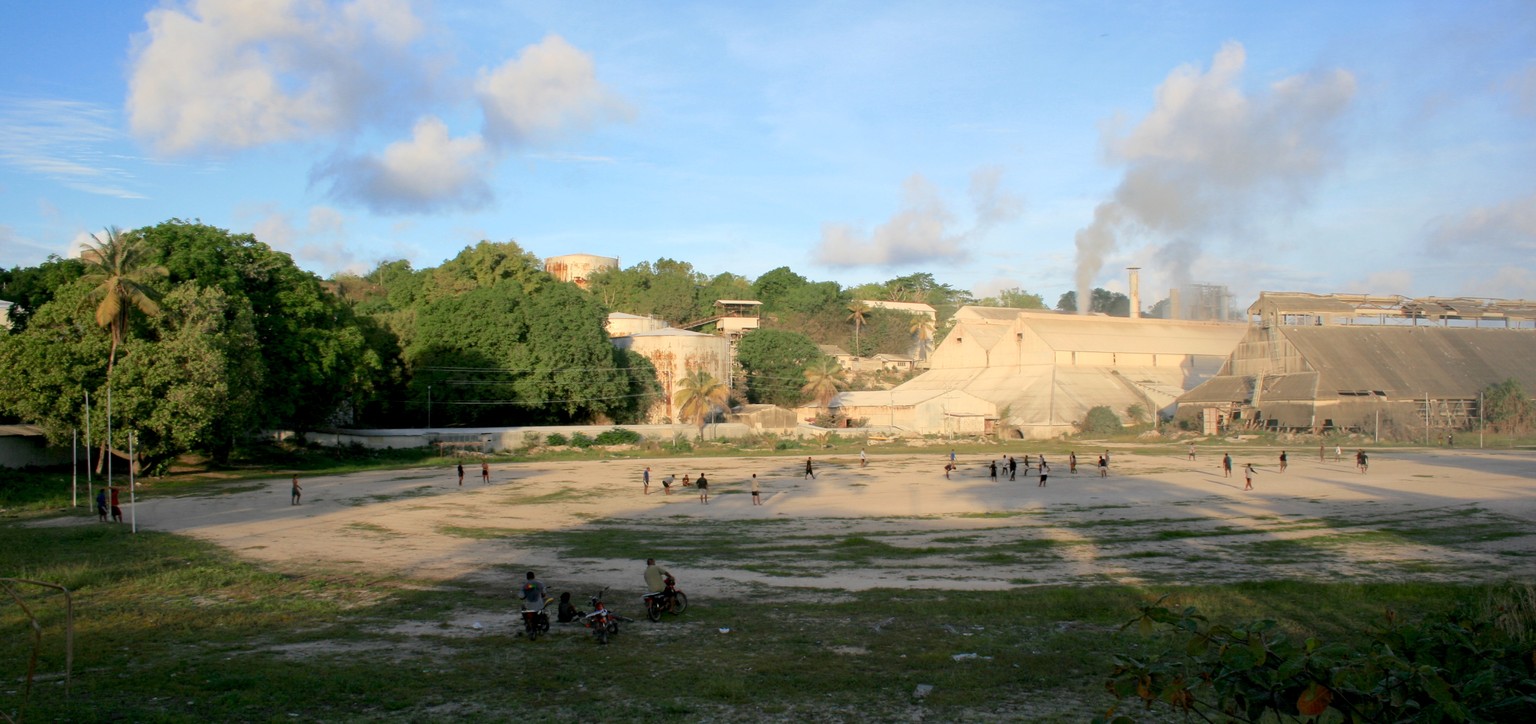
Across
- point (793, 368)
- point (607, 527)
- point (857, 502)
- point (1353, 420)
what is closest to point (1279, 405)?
point (1353, 420)

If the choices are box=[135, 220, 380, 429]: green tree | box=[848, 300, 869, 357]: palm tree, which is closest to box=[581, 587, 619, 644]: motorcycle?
box=[135, 220, 380, 429]: green tree

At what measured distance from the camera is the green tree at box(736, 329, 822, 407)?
85.6 m

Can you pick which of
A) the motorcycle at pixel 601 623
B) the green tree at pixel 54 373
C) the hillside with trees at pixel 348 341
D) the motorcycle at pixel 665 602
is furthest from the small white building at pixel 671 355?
the motorcycle at pixel 601 623

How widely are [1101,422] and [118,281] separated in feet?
202

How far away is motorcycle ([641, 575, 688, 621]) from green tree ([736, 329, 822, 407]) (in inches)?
2693

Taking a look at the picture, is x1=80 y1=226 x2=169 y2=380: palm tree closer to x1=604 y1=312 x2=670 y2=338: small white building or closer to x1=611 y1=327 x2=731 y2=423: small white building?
x1=611 y1=327 x2=731 y2=423: small white building

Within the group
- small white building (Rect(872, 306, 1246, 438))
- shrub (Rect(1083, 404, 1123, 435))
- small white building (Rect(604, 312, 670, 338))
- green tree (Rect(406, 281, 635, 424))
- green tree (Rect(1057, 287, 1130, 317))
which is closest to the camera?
green tree (Rect(406, 281, 635, 424))

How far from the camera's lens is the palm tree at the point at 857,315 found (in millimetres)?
112062

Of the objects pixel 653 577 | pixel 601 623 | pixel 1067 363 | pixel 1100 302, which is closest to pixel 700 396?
pixel 1067 363

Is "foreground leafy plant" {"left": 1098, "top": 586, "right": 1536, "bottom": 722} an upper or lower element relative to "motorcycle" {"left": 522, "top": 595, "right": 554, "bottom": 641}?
upper

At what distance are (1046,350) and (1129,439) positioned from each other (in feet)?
48.2

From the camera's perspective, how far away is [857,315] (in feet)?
368

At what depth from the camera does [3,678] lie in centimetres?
1190

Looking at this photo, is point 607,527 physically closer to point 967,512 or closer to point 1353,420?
point 967,512
